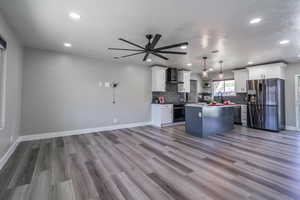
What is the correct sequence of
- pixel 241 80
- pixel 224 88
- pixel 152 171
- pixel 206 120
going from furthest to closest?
pixel 224 88 < pixel 241 80 < pixel 206 120 < pixel 152 171

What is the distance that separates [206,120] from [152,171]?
2.61 m

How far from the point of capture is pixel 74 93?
14.8ft

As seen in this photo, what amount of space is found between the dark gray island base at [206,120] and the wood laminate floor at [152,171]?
2.21 feet

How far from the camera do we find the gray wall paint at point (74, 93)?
390cm

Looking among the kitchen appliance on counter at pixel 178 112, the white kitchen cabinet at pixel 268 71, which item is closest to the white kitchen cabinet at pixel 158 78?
the kitchen appliance on counter at pixel 178 112

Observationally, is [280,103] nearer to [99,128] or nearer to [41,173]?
[99,128]

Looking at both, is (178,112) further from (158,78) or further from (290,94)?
(290,94)

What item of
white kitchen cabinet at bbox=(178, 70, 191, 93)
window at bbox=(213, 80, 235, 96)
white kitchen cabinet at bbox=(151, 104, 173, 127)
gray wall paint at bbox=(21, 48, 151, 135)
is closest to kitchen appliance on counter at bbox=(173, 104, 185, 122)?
white kitchen cabinet at bbox=(151, 104, 173, 127)

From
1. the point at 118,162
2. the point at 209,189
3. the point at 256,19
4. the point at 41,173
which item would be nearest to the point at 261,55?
the point at 256,19

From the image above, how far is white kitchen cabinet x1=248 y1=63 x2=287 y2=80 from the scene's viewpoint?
5.08 metres

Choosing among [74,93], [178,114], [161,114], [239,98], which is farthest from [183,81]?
[74,93]

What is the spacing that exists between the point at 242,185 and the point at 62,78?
5.05 m

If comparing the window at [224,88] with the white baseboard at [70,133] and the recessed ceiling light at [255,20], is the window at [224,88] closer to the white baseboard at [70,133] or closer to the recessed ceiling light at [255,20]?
the white baseboard at [70,133]

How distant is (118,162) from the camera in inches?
103
